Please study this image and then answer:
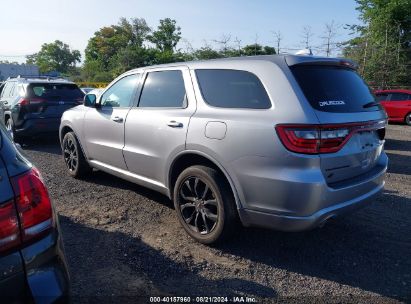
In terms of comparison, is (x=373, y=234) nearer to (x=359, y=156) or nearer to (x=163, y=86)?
(x=359, y=156)

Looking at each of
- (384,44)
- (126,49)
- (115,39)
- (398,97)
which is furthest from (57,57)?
(398,97)

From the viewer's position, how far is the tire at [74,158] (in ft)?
18.8

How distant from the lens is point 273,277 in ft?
10.5

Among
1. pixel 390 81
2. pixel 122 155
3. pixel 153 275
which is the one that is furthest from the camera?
pixel 390 81

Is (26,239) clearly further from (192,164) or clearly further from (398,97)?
(398,97)

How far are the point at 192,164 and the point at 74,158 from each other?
284cm

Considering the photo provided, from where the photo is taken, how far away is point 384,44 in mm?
26109

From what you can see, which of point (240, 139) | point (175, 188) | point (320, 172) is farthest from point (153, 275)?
point (320, 172)

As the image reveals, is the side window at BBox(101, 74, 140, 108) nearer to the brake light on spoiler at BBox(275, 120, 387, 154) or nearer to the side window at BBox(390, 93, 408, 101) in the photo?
the brake light on spoiler at BBox(275, 120, 387, 154)

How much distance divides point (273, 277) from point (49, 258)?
80.3 inches

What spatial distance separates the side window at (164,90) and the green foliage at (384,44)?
72.9 feet

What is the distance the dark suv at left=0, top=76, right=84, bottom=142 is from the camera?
8.60 meters

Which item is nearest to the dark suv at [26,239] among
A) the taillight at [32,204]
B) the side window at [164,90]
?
the taillight at [32,204]

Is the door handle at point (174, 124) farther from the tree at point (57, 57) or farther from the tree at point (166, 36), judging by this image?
the tree at point (57, 57)
